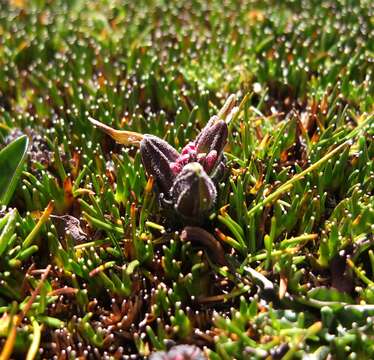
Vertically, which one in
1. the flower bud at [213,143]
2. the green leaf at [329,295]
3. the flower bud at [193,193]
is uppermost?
the flower bud at [213,143]

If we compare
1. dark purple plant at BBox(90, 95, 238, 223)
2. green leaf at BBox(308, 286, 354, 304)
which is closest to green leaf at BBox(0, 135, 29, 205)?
dark purple plant at BBox(90, 95, 238, 223)

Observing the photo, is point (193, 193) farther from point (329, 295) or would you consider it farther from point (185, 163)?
point (329, 295)

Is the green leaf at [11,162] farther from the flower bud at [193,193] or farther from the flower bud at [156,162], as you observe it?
the flower bud at [193,193]

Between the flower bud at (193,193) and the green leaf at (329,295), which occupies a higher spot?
the flower bud at (193,193)

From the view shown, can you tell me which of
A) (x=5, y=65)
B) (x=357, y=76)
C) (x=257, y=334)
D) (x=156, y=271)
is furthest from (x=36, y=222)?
(x=357, y=76)

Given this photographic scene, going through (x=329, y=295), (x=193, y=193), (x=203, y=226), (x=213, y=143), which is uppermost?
(x=213, y=143)

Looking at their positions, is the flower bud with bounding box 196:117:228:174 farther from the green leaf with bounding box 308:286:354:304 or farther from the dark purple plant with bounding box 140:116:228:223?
the green leaf with bounding box 308:286:354:304

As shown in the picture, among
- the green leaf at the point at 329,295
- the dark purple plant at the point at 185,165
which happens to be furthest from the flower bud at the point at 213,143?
the green leaf at the point at 329,295

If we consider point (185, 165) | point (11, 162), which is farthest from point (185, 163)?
point (11, 162)
